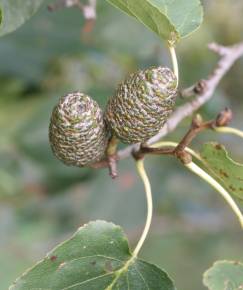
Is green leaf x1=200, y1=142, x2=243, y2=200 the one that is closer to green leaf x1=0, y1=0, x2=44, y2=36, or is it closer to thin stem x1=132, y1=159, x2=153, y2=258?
thin stem x1=132, y1=159, x2=153, y2=258

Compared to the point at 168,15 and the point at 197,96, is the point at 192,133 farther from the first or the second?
the point at 197,96

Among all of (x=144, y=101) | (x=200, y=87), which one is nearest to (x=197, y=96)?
(x=200, y=87)

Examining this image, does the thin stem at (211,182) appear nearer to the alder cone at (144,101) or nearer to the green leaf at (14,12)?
the alder cone at (144,101)

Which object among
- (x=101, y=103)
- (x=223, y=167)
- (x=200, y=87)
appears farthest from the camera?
(x=101, y=103)

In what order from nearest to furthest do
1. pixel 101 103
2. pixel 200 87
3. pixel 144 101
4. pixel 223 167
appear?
pixel 144 101
pixel 223 167
pixel 200 87
pixel 101 103

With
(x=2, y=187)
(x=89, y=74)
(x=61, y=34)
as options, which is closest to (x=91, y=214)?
(x=2, y=187)

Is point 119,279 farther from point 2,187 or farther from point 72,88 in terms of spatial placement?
point 2,187
